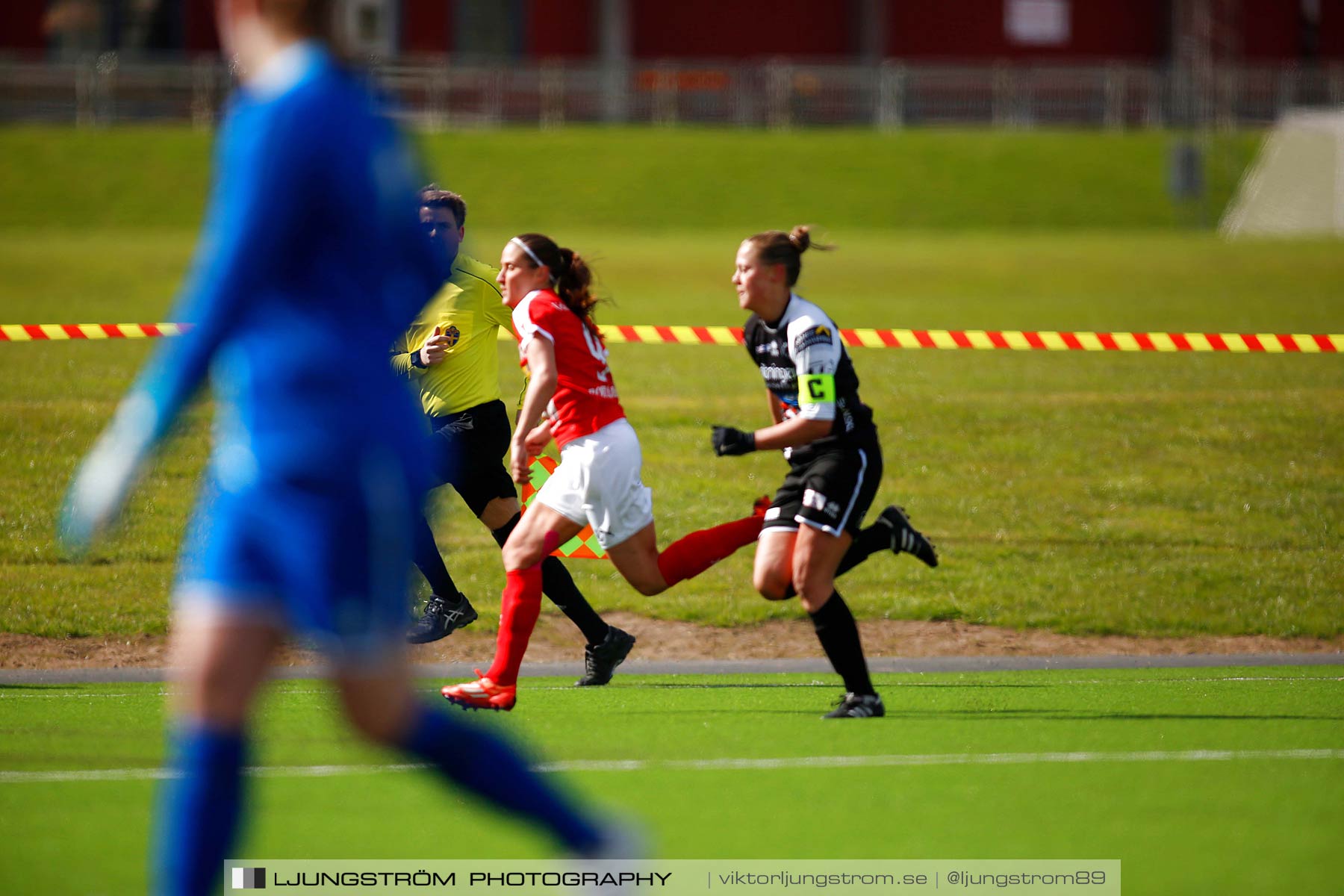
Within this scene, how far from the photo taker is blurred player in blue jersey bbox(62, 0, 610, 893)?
3295mm

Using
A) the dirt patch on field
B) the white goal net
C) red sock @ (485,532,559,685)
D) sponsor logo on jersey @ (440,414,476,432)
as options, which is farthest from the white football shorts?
the white goal net

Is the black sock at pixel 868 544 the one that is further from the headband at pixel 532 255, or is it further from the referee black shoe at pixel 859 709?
the headband at pixel 532 255

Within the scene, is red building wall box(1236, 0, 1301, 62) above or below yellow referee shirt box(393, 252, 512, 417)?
above

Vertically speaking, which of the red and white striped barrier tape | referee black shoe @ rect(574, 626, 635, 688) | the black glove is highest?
the black glove

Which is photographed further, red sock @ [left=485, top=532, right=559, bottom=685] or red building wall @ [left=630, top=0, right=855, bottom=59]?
red building wall @ [left=630, top=0, right=855, bottom=59]

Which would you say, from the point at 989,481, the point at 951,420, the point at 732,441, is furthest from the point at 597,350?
the point at 951,420

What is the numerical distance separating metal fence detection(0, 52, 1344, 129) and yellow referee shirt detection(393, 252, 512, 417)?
3322cm

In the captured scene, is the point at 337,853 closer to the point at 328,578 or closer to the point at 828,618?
the point at 328,578

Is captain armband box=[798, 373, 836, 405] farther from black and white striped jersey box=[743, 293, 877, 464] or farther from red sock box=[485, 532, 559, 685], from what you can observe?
red sock box=[485, 532, 559, 685]

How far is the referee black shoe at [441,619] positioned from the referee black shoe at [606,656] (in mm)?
809

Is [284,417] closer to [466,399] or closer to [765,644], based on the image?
[466,399]

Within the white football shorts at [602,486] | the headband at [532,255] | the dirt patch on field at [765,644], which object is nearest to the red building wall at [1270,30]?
the dirt patch on field at [765,644]

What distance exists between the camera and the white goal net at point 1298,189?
124 ft

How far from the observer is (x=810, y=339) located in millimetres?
6691
